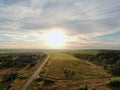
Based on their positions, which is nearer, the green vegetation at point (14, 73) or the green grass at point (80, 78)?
the green grass at point (80, 78)

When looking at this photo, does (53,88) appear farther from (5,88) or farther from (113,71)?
(113,71)

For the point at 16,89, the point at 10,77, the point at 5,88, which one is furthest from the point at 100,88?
the point at 10,77

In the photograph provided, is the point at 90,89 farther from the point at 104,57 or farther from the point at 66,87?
the point at 104,57

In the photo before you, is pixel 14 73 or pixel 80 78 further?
pixel 14 73

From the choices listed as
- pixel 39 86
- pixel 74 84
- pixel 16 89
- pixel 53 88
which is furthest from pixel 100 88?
pixel 16 89

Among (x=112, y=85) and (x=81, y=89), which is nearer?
(x=81, y=89)

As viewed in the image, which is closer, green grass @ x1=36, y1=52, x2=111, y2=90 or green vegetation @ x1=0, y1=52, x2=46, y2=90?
green grass @ x1=36, y1=52, x2=111, y2=90

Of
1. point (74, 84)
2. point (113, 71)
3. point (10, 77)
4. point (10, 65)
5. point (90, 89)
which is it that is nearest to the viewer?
point (90, 89)

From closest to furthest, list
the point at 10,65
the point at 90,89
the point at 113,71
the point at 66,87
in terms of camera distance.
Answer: the point at 90,89 < the point at 66,87 < the point at 113,71 < the point at 10,65

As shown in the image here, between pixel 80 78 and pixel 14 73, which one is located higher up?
pixel 14 73
